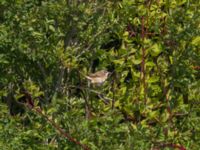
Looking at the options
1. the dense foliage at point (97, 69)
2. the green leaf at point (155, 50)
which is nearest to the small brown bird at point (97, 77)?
the dense foliage at point (97, 69)

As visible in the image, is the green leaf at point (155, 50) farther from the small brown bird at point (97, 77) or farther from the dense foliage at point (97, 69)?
the small brown bird at point (97, 77)

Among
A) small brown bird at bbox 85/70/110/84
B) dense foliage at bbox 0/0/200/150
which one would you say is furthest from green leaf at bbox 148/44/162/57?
small brown bird at bbox 85/70/110/84

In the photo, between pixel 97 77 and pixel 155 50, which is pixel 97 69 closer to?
pixel 97 77

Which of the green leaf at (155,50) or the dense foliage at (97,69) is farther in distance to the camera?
the green leaf at (155,50)

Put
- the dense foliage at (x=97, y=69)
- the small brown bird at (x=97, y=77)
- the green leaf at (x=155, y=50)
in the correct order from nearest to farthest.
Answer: the dense foliage at (x=97, y=69), the small brown bird at (x=97, y=77), the green leaf at (x=155, y=50)

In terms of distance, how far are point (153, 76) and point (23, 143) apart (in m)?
1.07

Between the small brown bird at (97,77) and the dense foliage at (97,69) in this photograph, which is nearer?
the dense foliage at (97,69)

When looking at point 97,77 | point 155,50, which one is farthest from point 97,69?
point 155,50

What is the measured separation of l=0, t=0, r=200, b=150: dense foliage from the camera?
3.64 meters

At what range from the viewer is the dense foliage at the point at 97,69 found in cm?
364

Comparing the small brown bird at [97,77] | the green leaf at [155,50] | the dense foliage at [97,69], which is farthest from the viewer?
the green leaf at [155,50]

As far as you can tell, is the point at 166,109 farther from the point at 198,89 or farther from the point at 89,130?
the point at 89,130

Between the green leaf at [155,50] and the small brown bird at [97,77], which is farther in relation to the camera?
the green leaf at [155,50]

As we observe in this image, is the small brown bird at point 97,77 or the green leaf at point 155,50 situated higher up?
the green leaf at point 155,50
